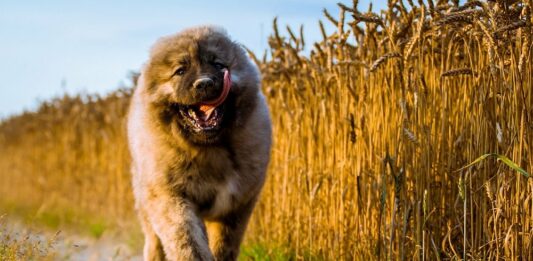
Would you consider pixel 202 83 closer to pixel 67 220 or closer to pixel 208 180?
pixel 208 180

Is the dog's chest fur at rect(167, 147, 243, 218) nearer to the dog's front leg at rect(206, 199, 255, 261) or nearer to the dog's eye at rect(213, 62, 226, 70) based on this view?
the dog's front leg at rect(206, 199, 255, 261)

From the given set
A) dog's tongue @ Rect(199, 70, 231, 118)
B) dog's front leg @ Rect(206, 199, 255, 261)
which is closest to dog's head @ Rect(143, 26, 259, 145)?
dog's tongue @ Rect(199, 70, 231, 118)

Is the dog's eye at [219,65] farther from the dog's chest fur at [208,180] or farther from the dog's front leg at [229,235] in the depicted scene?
the dog's front leg at [229,235]

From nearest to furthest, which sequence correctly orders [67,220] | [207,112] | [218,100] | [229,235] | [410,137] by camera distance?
1. [410,137]
2. [218,100]
3. [207,112]
4. [229,235]
5. [67,220]

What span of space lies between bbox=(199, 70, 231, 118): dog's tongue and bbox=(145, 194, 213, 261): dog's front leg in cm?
62

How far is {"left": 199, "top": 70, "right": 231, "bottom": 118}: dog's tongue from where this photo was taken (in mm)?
4254

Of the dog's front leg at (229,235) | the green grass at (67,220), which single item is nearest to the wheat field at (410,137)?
the dog's front leg at (229,235)

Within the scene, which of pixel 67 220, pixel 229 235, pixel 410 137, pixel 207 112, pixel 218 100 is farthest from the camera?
pixel 67 220

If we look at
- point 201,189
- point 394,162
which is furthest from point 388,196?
point 201,189

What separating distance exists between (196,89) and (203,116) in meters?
0.31

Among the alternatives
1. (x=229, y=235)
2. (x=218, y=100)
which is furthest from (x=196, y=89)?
(x=229, y=235)

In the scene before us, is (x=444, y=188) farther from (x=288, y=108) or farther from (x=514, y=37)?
(x=288, y=108)

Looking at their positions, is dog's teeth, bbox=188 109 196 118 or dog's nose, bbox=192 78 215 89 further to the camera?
dog's teeth, bbox=188 109 196 118

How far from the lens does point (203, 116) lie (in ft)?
14.5
